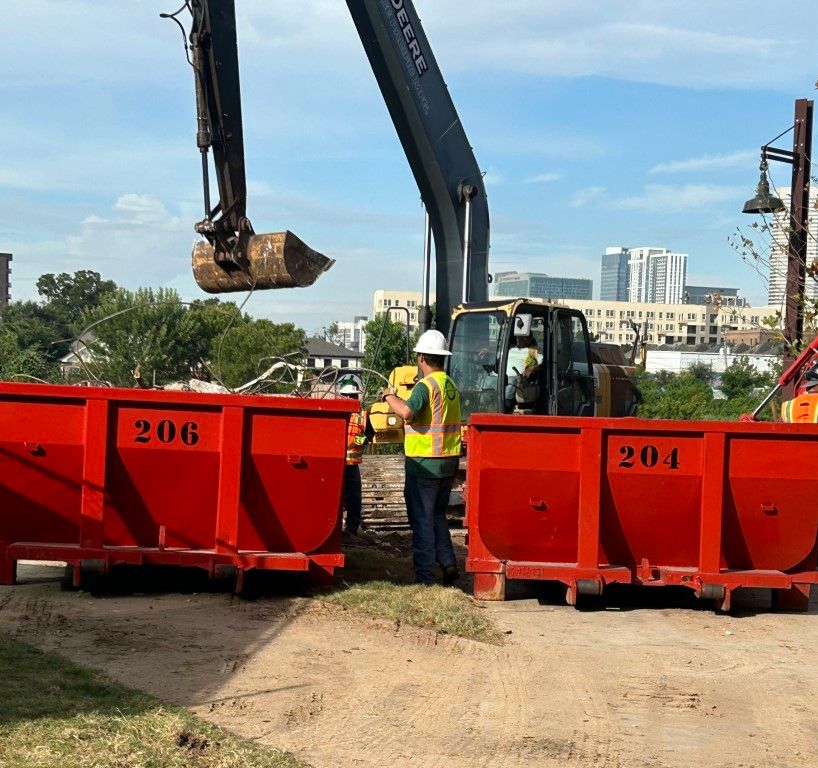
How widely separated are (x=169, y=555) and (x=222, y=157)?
3.54 meters

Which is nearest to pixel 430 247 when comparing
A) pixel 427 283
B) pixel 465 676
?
pixel 427 283

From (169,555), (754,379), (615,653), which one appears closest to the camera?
(615,653)

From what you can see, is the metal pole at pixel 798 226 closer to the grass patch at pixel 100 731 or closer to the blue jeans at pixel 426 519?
the blue jeans at pixel 426 519

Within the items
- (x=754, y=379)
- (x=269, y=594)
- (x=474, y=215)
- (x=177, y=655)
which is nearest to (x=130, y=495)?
(x=269, y=594)

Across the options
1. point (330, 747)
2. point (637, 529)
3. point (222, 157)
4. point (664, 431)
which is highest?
point (222, 157)

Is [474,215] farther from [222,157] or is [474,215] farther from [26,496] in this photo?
[26,496]

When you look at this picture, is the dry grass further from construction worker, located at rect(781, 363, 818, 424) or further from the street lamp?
the street lamp

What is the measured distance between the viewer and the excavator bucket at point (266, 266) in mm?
9327

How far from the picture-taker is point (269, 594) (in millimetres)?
8414

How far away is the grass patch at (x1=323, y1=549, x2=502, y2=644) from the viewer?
763 centimetres

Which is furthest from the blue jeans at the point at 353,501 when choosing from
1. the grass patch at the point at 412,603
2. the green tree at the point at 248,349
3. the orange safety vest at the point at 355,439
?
the grass patch at the point at 412,603

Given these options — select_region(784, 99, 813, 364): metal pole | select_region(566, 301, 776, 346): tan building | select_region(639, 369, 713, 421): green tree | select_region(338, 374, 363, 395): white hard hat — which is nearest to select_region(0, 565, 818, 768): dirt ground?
select_region(338, 374, 363, 395): white hard hat

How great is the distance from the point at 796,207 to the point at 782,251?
104 centimetres

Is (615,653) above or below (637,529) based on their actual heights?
below
